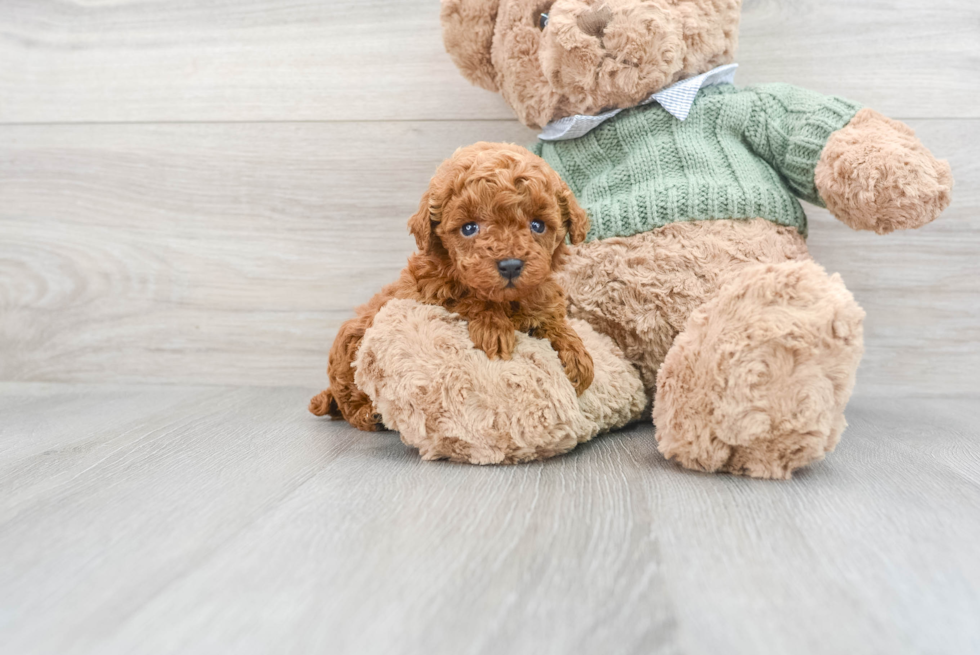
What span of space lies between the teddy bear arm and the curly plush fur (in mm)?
348

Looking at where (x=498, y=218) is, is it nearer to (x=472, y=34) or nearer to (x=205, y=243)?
(x=472, y=34)

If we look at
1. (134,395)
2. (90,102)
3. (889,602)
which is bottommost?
(134,395)

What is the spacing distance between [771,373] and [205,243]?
906mm

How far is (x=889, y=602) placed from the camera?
1.29 ft

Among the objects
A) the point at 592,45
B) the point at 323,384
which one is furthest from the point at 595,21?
the point at 323,384

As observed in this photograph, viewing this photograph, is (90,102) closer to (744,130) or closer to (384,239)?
(384,239)

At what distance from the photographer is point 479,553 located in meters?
0.46

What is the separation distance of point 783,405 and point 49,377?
3.80 ft

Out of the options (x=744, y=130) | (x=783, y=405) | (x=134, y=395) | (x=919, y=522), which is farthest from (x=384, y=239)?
(x=919, y=522)

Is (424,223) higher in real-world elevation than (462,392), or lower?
higher

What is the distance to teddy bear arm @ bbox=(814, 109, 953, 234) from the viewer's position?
689mm

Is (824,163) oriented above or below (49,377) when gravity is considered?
above

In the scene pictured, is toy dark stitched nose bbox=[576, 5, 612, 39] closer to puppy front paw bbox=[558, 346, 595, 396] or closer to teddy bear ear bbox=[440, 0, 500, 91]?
teddy bear ear bbox=[440, 0, 500, 91]

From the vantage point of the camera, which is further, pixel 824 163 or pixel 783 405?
pixel 824 163
